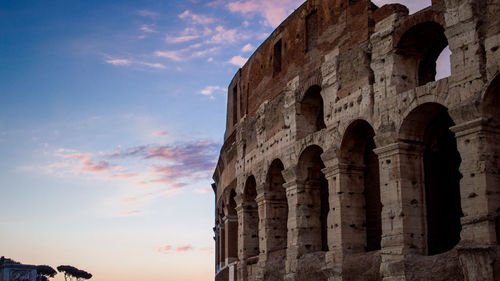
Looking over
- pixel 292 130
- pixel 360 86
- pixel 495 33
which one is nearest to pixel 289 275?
pixel 292 130

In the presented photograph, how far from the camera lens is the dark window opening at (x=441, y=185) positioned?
497 inches

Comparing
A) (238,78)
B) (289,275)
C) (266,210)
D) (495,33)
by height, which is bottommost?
(289,275)

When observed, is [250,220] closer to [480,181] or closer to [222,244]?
[222,244]

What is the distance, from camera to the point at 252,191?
18781mm

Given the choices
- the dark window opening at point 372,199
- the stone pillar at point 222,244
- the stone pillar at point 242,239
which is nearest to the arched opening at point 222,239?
the stone pillar at point 222,244

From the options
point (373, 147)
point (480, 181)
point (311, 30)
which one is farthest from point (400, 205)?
point (311, 30)

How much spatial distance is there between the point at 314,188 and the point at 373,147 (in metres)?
2.04

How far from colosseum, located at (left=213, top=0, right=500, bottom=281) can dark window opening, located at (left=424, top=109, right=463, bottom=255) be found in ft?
0.07

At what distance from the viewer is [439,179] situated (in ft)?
42.4

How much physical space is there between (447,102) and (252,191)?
28.0ft

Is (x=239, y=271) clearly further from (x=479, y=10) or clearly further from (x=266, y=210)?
(x=479, y=10)

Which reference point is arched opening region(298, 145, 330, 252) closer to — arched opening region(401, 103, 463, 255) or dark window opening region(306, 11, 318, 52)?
dark window opening region(306, 11, 318, 52)

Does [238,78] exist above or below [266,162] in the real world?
above

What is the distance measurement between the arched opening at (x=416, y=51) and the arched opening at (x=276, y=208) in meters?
4.95
